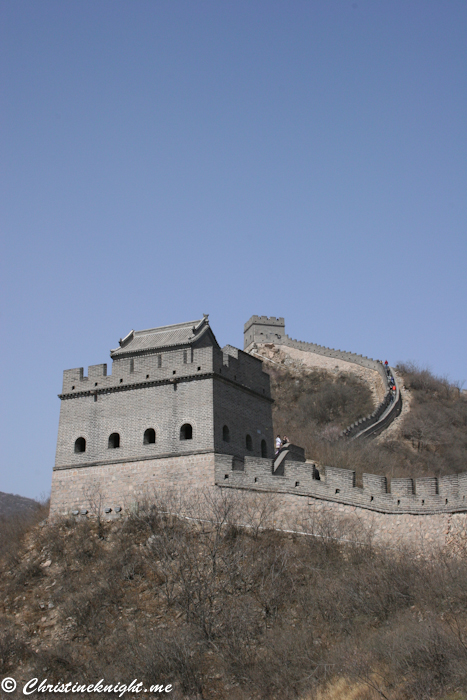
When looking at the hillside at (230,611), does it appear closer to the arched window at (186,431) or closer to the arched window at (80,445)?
the arched window at (186,431)

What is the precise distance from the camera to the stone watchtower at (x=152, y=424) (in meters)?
19.8

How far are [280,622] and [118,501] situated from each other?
20.9 feet

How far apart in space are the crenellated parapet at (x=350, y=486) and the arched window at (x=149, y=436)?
2277 millimetres

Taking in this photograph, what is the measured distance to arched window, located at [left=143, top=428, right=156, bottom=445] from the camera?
20.4 meters

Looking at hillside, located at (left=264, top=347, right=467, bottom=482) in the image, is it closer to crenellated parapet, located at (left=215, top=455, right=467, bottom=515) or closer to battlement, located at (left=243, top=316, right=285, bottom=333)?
battlement, located at (left=243, top=316, right=285, bottom=333)

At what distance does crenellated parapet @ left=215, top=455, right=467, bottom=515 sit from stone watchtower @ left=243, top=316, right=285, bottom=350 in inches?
1642

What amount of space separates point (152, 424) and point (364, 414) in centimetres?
2736

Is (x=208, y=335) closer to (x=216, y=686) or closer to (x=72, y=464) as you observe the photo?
(x=72, y=464)

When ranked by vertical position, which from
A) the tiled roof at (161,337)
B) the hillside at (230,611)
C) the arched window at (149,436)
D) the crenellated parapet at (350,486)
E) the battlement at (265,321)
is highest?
the battlement at (265,321)

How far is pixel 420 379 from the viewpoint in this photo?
157ft

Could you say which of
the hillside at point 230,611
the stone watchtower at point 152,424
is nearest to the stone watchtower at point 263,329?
the stone watchtower at point 152,424

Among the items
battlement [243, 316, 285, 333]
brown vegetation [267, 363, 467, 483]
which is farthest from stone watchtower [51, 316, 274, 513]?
battlement [243, 316, 285, 333]

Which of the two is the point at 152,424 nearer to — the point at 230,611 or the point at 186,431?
the point at 186,431

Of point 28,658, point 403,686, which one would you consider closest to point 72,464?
point 28,658
